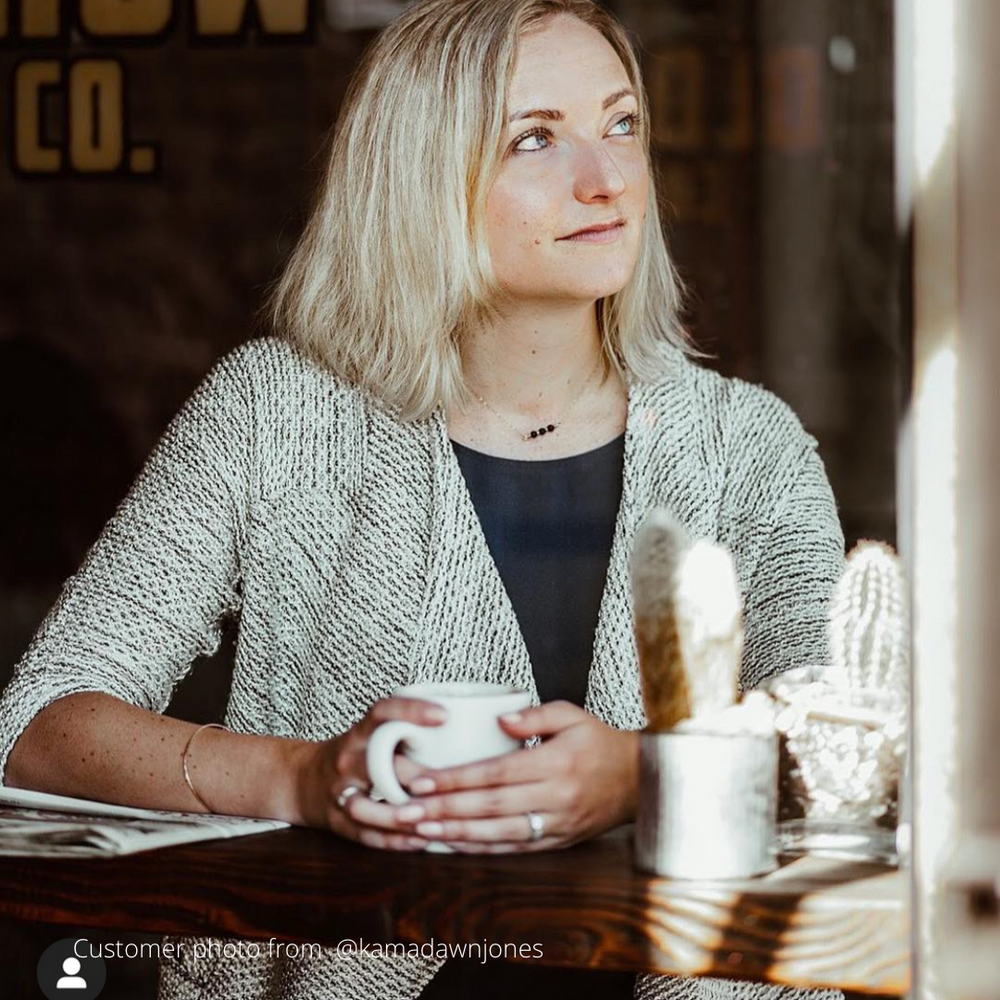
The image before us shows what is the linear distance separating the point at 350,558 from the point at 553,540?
7.9 inches

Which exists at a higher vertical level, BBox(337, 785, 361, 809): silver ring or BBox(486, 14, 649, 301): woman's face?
BBox(486, 14, 649, 301): woman's face

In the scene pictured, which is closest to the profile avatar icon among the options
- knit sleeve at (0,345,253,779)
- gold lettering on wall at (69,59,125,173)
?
knit sleeve at (0,345,253,779)

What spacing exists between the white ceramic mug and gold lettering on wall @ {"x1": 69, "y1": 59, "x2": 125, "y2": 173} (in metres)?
2.47

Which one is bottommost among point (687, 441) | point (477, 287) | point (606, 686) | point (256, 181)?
point (606, 686)

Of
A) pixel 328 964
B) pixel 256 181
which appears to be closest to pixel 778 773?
pixel 328 964

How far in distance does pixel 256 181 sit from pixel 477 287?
179 cm

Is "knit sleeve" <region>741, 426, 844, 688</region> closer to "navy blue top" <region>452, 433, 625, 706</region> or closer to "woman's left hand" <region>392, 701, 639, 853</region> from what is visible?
"navy blue top" <region>452, 433, 625, 706</region>

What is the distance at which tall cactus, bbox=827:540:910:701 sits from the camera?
2.77 feet

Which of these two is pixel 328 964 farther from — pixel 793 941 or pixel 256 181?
pixel 256 181

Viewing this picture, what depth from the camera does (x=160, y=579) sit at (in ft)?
4.15

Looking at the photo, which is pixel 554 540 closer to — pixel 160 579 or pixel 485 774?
pixel 160 579

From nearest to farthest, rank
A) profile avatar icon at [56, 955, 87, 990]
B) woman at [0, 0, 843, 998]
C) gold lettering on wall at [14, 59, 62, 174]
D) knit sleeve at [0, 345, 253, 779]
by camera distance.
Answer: knit sleeve at [0, 345, 253, 779] < woman at [0, 0, 843, 998] < profile avatar icon at [56, 955, 87, 990] < gold lettering on wall at [14, 59, 62, 174]

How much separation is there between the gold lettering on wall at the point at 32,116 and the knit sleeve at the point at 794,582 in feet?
7.19

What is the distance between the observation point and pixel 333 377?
146 centimetres
